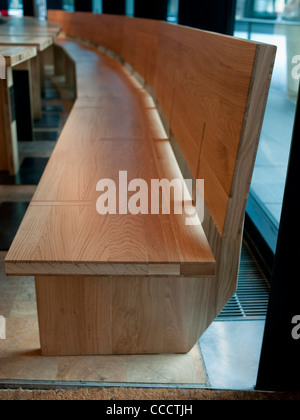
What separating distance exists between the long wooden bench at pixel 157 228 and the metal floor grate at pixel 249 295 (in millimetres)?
330

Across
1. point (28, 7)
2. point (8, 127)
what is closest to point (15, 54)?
point (8, 127)

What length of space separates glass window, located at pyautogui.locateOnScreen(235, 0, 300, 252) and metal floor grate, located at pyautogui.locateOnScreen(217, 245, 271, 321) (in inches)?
5.7

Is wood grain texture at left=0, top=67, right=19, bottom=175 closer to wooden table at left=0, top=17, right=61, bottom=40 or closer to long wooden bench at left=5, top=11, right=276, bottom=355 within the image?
wooden table at left=0, top=17, right=61, bottom=40

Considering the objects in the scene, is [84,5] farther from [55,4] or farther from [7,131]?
[7,131]

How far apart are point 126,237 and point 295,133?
0.55 m

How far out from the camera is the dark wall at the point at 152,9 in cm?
482

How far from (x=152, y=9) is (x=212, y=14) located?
238 cm

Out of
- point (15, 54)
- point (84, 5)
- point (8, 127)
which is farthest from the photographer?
point (84, 5)

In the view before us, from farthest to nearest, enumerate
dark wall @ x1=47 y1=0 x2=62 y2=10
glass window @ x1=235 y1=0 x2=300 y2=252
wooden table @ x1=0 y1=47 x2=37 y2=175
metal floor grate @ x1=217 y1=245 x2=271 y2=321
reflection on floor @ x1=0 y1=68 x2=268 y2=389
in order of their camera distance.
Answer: dark wall @ x1=47 y1=0 x2=62 y2=10 < wooden table @ x1=0 y1=47 x2=37 y2=175 < glass window @ x1=235 y1=0 x2=300 y2=252 < metal floor grate @ x1=217 y1=245 x2=271 y2=321 < reflection on floor @ x1=0 y1=68 x2=268 y2=389

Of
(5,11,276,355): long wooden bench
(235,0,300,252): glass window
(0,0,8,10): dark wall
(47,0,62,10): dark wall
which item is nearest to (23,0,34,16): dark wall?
(47,0,62,10): dark wall

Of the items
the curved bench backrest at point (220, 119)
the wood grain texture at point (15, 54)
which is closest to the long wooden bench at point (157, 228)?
the curved bench backrest at point (220, 119)

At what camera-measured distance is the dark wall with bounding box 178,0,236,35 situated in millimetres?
2714

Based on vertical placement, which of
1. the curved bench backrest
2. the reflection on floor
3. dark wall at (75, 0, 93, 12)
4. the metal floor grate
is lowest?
the metal floor grate

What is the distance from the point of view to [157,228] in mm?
1397
